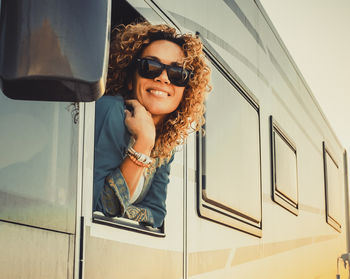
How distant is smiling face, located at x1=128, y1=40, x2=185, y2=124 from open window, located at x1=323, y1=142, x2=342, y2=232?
15.8ft

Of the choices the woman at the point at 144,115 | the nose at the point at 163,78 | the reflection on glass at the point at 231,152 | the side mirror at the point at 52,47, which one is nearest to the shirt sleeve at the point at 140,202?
the woman at the point at 144,115

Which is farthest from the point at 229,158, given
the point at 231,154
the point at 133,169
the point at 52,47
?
the point at 52,47

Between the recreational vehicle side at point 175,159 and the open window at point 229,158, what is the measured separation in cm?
1

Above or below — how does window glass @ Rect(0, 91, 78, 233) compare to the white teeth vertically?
below

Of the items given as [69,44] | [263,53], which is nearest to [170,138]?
[69,44]

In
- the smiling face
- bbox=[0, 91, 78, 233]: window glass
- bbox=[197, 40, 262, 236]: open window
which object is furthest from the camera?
bbox=[197, 40, 262, 236]: open window

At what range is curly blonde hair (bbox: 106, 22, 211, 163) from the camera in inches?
96.3

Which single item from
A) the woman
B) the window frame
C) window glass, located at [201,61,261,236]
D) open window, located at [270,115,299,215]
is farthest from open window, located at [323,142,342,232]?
the window frame

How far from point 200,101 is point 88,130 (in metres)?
1.09

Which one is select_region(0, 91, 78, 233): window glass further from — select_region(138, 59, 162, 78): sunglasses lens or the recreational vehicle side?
select_region(138, 59, 162, 78): sunglasses lens

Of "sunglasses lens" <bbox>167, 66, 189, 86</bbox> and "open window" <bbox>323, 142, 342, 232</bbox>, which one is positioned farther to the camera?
"open window" <bbox>323, 142, 342, 232</bbox>

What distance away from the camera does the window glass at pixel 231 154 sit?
3.05m

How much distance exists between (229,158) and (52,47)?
2266 mm

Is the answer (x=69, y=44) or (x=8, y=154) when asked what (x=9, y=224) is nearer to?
(x=8, y=154)
